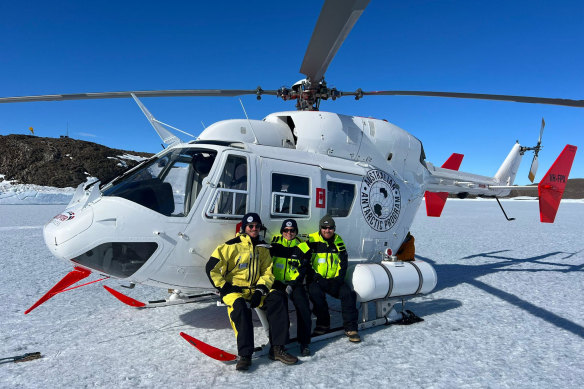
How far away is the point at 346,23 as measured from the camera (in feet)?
11.8

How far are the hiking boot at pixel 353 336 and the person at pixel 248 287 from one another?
87 centimetres

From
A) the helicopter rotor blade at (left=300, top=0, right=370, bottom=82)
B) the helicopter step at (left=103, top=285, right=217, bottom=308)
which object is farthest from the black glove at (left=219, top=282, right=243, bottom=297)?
the helicopter rotor blade at (left=300, top=0, right=370, bottom=82)

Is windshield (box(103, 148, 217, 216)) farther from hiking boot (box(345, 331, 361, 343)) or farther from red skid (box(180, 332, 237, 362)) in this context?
hiking boot (box(345, 331, 361, 343))

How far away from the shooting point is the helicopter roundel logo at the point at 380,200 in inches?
204

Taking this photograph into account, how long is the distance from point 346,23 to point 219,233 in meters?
2.61

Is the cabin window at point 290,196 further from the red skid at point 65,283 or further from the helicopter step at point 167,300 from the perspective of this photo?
the red skid at point 65,283

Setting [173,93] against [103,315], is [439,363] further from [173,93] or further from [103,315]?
[173,93]

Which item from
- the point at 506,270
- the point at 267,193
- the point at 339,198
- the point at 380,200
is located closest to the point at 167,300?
the point at 267,193

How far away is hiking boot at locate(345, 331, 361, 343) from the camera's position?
4043 mm

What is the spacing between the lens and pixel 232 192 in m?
4.08

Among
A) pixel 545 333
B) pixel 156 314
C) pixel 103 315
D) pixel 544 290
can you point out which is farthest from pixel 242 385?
pixel 544 290

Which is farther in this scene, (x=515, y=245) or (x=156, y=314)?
(x=515, y=245)

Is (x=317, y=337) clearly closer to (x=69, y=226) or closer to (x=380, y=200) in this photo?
(x=380, y=200)

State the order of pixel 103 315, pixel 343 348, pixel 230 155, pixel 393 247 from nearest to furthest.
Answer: pixel 343 348, pixel 230 155, pixel 103 315, pixel 393 247
